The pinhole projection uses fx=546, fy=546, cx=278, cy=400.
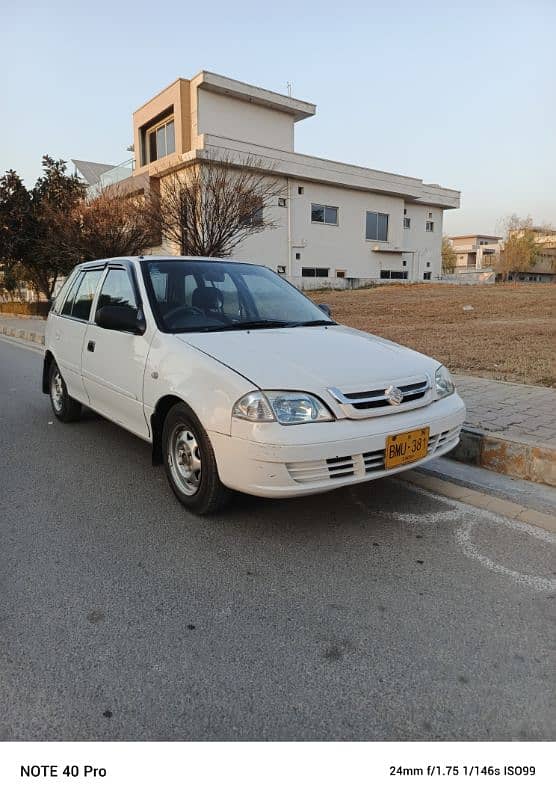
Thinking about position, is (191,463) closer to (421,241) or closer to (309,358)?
(309,358)

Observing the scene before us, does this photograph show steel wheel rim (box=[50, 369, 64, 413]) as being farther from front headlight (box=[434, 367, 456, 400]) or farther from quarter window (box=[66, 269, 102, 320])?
front headlight (box=[434, 367, 456, 400])

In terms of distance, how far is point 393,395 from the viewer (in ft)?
10.7

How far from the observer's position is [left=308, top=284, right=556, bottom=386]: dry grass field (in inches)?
315

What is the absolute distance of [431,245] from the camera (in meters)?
39.2

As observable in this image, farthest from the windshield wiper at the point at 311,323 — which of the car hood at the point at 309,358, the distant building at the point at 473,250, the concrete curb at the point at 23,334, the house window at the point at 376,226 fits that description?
the distant building at the point at 473,250

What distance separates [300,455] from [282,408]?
280mm

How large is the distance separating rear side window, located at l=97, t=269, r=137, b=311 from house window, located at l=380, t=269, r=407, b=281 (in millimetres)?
32721

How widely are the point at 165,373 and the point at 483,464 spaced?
2675 millimetres

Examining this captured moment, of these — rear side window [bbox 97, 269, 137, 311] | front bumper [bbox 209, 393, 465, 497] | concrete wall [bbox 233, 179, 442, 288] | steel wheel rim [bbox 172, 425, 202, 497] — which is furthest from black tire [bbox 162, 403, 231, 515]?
concrete wall [bbox 233, 179, 442, 288]

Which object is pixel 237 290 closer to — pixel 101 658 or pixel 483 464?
pixel 483 464

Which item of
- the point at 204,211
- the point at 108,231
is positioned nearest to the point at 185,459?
the point at 204,211

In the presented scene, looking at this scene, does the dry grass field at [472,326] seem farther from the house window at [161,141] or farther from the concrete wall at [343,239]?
the house window at [161,141]

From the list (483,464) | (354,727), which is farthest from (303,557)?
(483,464)

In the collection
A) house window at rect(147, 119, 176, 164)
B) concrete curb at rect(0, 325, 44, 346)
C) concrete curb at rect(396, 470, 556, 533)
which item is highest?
house window at rect(147, 119, 176, 164)
